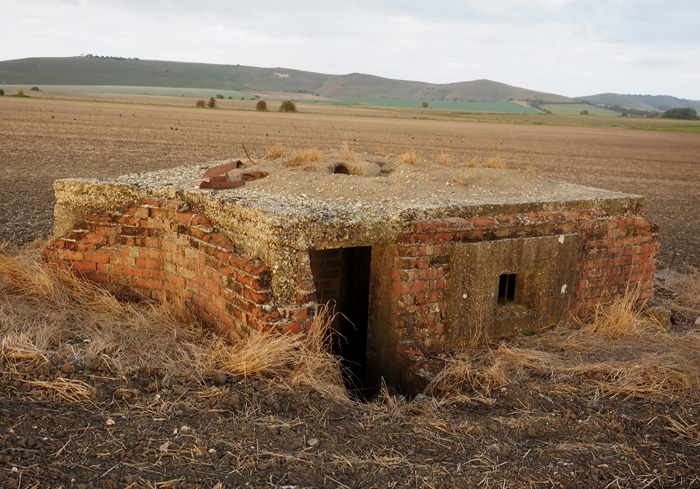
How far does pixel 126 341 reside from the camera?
3889mm

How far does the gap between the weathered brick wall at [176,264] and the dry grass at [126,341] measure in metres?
0.13

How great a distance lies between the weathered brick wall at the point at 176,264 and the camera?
370 centimetres

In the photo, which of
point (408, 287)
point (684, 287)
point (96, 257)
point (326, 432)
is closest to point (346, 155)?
point (408, 287)

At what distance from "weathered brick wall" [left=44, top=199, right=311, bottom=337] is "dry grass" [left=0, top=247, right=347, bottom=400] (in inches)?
5.0

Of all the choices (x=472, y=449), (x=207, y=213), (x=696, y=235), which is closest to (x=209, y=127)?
(x=696, y=235)

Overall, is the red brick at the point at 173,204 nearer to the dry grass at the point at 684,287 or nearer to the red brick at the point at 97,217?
the red brick at the point at 97,217

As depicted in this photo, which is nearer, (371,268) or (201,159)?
(371,268)

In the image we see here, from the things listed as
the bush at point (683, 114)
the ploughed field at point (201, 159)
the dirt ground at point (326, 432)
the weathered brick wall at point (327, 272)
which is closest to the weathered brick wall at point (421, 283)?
the dirt ground at point (326, 432)

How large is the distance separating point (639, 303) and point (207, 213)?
4.12 m

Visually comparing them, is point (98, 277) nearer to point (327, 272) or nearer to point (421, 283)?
point (327, 272)

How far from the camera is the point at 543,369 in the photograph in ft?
13.1

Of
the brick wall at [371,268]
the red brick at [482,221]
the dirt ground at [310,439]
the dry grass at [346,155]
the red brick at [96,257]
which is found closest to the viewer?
the dirt ground at [310,439]

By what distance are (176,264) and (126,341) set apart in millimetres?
840

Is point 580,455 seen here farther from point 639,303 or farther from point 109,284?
point 109,284
